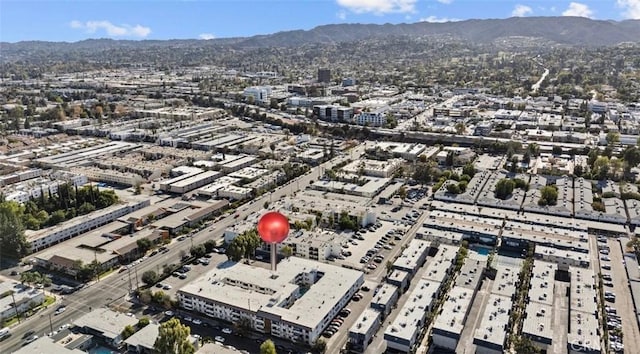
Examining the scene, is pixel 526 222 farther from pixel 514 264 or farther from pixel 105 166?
pixel 105 166

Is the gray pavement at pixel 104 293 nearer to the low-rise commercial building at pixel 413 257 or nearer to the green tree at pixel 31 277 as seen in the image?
the green tree at pixel 31 277

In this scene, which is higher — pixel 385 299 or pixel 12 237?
pixel 12 237

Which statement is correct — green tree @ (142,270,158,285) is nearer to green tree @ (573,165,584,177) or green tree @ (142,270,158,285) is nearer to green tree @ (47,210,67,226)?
green tree @ (47,210,67,226)

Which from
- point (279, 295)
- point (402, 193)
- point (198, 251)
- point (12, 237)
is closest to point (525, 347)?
point (279, 295)

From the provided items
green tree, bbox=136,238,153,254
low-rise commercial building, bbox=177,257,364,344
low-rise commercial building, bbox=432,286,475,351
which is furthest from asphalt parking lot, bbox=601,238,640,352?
green tree, bbox=136,238,153,254

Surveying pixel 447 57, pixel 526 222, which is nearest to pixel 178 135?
pixel 526 222

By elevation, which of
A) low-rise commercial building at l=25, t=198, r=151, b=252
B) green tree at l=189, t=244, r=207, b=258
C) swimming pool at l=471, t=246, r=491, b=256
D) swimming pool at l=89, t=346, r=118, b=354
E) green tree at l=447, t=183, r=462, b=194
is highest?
green tree at l=447, t=183, r=462, b=194

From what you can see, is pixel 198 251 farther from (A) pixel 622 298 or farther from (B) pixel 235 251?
(A) pixel 622 298

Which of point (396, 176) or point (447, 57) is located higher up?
point (447, 57)
